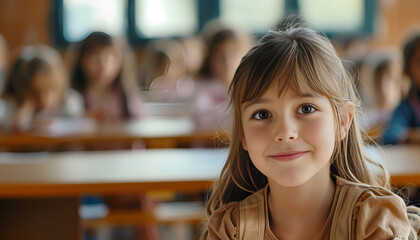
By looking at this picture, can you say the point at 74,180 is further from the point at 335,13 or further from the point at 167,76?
the point at 335,13

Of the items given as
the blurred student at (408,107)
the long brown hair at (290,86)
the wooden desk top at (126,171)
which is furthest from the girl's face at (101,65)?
the long brown hair at (290,86)

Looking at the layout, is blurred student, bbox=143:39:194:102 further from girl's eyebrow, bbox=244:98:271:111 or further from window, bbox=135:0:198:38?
girl's eyebrow, bbox=244:98:271:111

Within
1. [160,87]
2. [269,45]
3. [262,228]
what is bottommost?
[160,87]

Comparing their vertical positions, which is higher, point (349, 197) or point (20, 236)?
point (349, 197)

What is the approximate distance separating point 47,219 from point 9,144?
100 centimetres

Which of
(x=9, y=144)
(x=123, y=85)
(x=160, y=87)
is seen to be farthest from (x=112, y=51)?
(x=160, y=87)

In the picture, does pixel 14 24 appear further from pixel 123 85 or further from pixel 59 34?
pixel 123 85

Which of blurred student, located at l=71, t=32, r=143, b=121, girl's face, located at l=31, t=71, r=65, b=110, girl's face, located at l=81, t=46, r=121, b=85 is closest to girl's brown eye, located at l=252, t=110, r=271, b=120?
girl's face, located at l=31, t=71, r=65, b=110

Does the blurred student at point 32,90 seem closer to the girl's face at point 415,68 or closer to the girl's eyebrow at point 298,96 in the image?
the girl's face at point 415,68

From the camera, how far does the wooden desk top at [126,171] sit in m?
2.14

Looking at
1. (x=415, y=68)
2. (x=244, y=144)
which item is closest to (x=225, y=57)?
(x=415, y=68)

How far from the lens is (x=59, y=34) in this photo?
30.5 ft

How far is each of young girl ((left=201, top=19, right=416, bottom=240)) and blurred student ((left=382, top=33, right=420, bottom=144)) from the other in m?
1.76

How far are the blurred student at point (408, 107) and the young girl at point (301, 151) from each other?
1759mm
